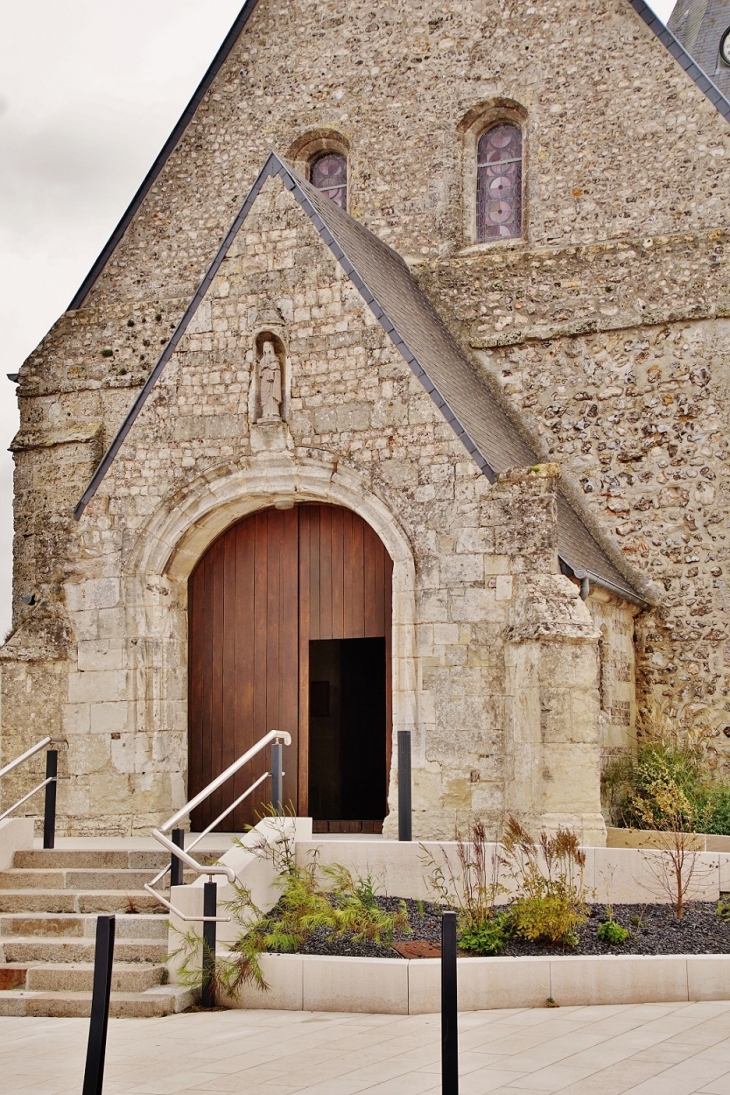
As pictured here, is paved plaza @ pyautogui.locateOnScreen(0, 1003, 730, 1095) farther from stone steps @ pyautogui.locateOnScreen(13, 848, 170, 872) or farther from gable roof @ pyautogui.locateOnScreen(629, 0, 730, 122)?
gable roof @ pyautogui.locateOnScreen(629, 0, 730, 122)

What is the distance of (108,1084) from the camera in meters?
6.64

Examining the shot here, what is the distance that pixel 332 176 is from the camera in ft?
56.1

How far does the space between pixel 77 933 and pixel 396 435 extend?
5082 millimetres

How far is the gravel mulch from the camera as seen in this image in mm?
8812

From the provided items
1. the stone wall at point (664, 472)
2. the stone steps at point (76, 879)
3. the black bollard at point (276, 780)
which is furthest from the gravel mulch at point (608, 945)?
the stone wall at point (664, 472)

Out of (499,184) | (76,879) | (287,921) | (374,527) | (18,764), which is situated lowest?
(287,921)

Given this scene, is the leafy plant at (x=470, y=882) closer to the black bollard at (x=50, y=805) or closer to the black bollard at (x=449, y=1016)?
the black bollard at (x=449, y=1016)

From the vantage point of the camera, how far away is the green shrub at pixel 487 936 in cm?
880

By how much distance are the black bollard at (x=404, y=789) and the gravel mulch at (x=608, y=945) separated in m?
0.92

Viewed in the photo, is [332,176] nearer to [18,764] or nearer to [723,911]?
[18,764]

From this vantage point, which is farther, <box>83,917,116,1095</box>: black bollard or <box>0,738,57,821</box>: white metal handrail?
<box>0,738,57,821</box>: white metal handrail

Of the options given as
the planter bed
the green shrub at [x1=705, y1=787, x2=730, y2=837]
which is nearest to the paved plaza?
the planter bed

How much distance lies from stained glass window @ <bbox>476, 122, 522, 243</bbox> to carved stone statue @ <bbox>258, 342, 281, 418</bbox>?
4.46 meters

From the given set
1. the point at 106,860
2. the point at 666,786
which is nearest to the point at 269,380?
the point at 106,860
